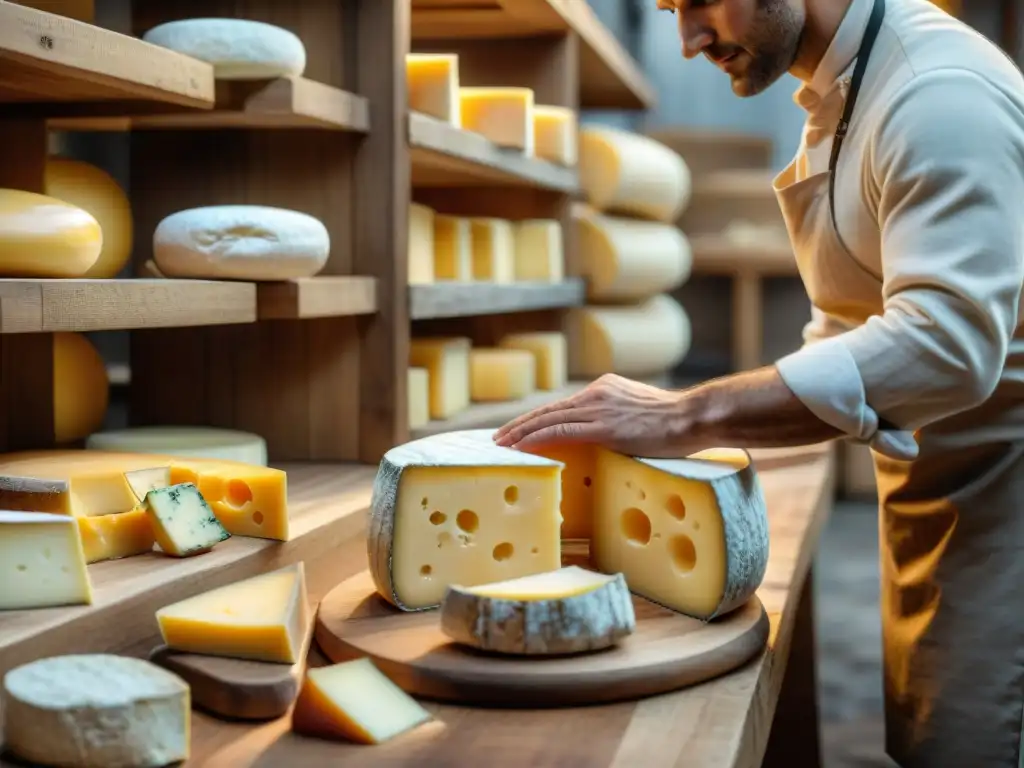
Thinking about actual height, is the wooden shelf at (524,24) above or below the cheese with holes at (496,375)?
above

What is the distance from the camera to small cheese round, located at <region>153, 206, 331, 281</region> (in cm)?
189

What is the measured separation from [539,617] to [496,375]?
1823 millimetres

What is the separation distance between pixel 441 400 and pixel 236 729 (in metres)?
1.56

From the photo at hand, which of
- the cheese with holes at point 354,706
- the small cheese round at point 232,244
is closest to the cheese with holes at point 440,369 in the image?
the small cheese round at point 232,244

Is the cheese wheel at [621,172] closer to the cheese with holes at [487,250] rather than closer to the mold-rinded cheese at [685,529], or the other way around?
the cheese with holes at [487,250]

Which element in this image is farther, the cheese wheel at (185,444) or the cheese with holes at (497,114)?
the cheese with holes at (497,114)

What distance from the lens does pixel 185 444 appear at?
202 cm

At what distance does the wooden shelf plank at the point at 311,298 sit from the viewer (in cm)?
199

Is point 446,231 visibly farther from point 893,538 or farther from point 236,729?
point 236,729

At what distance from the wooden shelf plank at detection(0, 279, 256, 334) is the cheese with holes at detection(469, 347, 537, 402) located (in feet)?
3.85

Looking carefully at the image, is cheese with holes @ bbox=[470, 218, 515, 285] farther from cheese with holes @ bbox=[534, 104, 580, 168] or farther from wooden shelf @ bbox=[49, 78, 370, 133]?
wooden shelf @ bbox=[49, 78, 370, 133]

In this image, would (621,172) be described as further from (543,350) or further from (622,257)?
(543,350)

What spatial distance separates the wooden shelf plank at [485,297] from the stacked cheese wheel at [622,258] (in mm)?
205

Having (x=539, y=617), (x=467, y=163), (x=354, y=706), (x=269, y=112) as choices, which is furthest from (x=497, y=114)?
(x=354, y=706)
